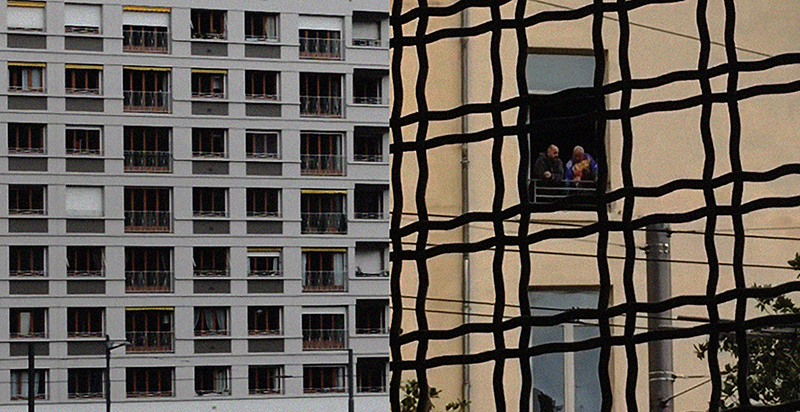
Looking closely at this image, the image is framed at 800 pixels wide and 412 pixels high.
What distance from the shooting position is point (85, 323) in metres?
0.37

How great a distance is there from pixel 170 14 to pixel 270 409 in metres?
0.12

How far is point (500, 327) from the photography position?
257 mm

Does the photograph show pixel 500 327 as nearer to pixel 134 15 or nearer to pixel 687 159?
pixel 134 15

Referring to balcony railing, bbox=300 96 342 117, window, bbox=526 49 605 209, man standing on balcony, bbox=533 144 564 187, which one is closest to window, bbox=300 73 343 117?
balcony railing, bbox=300 96 342 117

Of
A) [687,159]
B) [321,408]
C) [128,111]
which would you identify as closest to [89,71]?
→ [128,111]

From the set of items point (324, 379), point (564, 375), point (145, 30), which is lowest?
point (564, 375)

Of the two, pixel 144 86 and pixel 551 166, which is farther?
pixel 551 166

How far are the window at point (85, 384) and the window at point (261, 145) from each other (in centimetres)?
8

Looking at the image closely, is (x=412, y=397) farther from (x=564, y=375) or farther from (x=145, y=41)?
(x=145, y=41)

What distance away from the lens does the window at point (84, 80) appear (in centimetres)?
38

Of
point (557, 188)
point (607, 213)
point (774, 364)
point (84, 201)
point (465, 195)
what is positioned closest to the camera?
point (607, 213)

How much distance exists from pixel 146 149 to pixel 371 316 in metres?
0.08

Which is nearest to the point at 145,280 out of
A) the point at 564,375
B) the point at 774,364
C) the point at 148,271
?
the point at 148,271

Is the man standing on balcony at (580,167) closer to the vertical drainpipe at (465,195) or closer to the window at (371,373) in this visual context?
the vertical drainpipe at (465,195)
